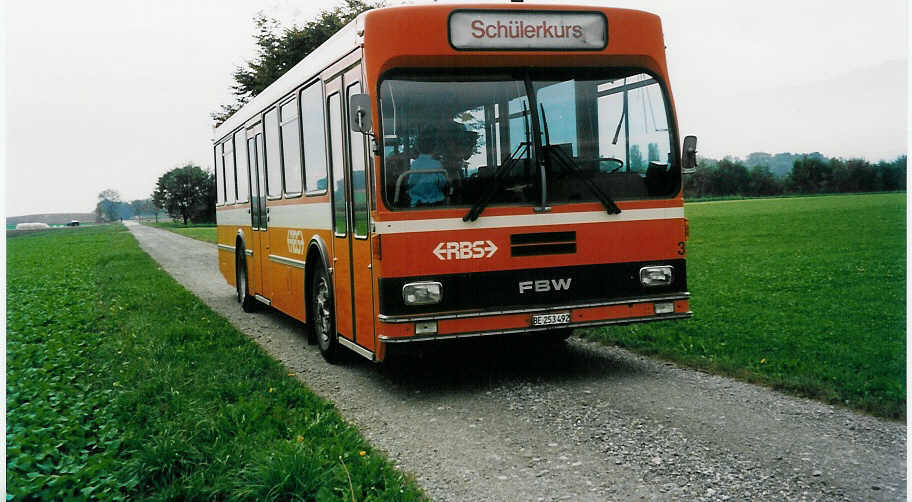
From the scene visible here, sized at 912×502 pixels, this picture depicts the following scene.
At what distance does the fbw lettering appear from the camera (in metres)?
7.16

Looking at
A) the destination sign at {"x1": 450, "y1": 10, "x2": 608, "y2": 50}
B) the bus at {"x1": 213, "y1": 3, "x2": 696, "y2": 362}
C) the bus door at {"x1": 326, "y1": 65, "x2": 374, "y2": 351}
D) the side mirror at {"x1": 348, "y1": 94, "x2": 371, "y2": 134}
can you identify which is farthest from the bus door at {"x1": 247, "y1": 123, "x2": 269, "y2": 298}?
the destination sign at {"x1": 450, "y1": 10, "x2": 608, "y2": 50}

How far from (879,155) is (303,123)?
5.74 metres

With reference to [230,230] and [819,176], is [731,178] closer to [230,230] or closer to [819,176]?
[819,176]

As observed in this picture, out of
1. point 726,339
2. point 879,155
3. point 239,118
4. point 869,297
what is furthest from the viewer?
point 239,118

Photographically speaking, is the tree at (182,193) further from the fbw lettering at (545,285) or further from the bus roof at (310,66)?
the fbw lettering at (545,285)

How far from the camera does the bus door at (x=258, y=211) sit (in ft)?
Answer: 38.5

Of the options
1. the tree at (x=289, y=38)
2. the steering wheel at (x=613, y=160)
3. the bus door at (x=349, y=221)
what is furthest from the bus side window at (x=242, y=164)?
the tree at (x=289, y=38)

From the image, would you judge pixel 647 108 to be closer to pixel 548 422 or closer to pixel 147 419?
pixel 548 422

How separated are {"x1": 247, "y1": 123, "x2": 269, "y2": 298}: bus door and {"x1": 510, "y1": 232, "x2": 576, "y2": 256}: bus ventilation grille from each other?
523 cm

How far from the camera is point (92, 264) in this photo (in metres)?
27.1

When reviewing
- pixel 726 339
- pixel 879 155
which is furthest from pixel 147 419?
pixel 726 339

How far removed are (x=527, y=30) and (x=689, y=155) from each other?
1698 millimetres

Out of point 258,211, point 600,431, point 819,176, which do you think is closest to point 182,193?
point 258,211

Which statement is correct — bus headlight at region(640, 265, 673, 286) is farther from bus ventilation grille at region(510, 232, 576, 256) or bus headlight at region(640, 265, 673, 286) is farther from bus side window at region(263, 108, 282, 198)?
bus side window at region(263, 108, 282, 198)
